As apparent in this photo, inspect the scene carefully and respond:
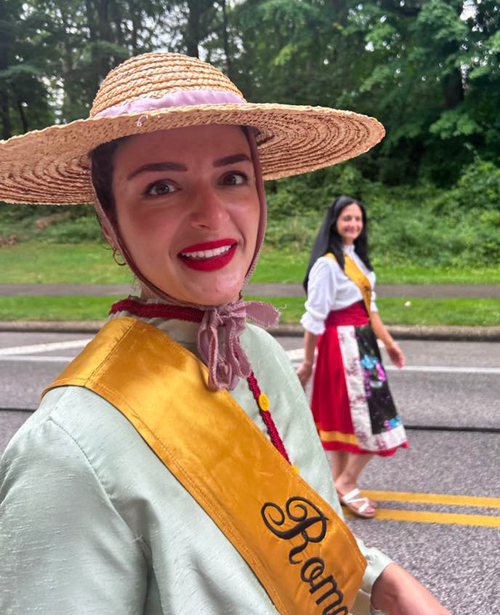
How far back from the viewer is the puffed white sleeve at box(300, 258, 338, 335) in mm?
3902

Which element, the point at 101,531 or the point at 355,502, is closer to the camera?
the point at 101,531

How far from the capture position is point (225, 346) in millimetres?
1249

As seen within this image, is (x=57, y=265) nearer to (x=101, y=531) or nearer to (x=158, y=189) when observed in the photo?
(x=158, y=189)

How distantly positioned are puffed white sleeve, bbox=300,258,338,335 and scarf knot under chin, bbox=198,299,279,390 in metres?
2.62

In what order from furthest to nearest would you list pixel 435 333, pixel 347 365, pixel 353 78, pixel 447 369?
pixel 353 78
pixel 435 333
pixel 447 369
pixel 347 365

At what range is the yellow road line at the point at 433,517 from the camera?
3627mm

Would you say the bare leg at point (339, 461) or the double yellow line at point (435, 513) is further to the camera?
the bare leg at point (339, 461)

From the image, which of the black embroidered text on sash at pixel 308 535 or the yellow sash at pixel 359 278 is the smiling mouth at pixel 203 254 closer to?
the black embroidered text on sash at pixel 308 535

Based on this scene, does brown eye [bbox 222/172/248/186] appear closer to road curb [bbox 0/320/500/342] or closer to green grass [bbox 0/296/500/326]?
road curb [bbox 0/320/500/342]

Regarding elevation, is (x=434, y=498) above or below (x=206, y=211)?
below

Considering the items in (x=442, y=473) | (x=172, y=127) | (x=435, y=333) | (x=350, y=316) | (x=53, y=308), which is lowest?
(x=435, y=333)

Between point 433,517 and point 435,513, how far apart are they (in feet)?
0.17

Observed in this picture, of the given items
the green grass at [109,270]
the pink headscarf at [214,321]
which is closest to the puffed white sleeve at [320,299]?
the pink headscarf at [214,321]

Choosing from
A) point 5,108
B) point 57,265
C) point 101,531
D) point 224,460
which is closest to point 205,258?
point 224,460
